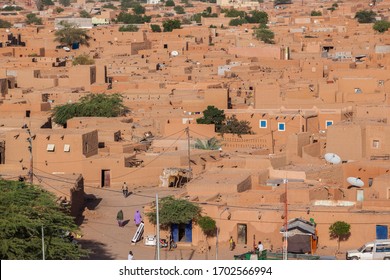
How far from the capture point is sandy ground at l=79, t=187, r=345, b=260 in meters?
20.5

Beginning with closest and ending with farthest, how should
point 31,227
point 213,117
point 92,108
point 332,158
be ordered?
point 31,227 < point 332,158 < point 213,117 < point 92,108

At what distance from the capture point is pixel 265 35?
195ft

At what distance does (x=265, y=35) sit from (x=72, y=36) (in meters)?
8.68

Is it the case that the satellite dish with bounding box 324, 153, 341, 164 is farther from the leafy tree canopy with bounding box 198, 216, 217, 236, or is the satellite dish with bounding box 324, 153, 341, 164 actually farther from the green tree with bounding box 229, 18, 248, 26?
the green tree with bounding box 229, 18, 248, 26

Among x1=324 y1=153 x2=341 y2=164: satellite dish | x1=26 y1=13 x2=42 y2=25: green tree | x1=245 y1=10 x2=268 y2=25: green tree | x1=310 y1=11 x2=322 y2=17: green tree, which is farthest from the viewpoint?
x1=26 y1=13 x2=42 y2=25: green tree

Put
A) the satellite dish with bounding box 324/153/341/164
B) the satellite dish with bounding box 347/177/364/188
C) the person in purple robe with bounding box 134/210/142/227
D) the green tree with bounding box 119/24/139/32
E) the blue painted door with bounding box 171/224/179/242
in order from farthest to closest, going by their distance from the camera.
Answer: the green tree with bounding box 119/24/139/32 < the satellite dish with bounding box 324/153/341/164 < the satellite dish with bounding box 347/177/364/188 < the person in purple robe with bounding box 134/210/142/227 < the blue painted door with bounding box 171/224/179/242

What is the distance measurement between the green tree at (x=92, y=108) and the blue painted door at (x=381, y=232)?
47.0 feet

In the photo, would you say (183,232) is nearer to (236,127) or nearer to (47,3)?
(236,127)

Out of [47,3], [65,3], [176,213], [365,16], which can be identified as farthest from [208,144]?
[65,3]

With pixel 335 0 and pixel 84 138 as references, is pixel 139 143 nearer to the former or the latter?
pixel 84 138

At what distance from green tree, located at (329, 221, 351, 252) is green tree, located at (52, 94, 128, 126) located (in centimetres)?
1396

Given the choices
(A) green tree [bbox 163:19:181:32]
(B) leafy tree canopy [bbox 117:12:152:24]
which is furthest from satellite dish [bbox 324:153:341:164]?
(B) leafy tree canopy [bbox 117:12:152:24]

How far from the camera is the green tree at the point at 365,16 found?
241ft

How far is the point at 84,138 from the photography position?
26969 millimetres
